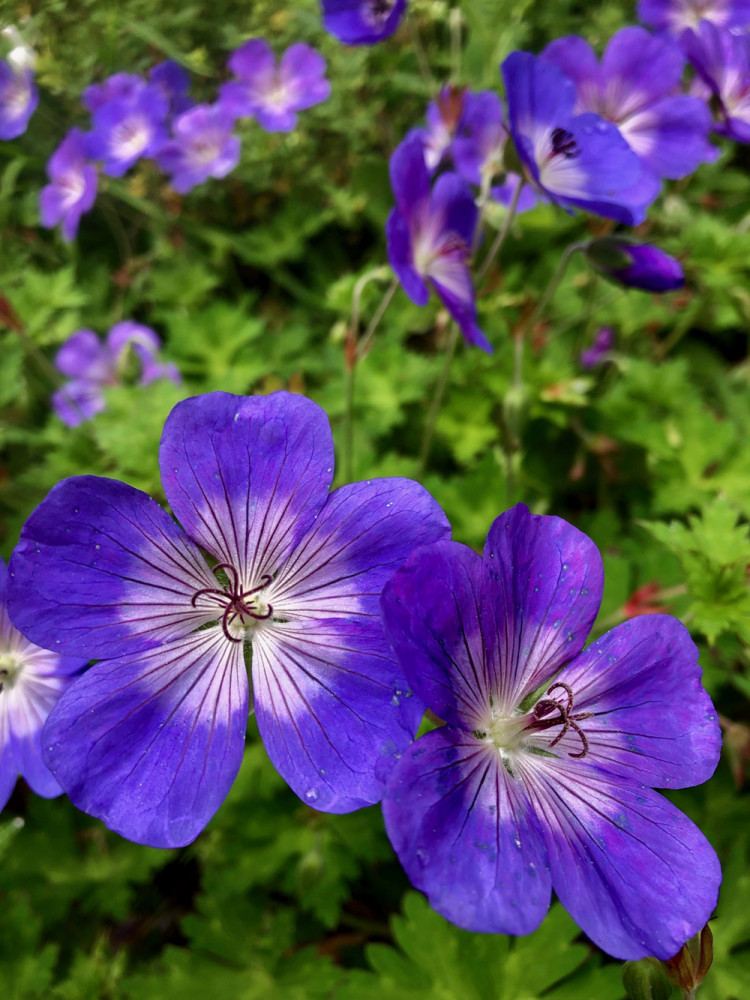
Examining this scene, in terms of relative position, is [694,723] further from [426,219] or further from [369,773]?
[426,219]

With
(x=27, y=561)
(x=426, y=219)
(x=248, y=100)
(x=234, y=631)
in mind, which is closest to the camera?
(x=27, y=561)

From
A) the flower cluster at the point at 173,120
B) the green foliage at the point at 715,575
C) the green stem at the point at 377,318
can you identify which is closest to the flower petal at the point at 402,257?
the green stem at the point at 377,318

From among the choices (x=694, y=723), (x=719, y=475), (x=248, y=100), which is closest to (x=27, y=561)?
(x=694, y=723)

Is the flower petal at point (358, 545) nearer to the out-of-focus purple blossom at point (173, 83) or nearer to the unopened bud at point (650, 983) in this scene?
the unopened bud at point (650, 983)

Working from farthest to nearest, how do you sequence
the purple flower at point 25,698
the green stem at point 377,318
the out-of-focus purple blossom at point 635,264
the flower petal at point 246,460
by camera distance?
the green stem at point 377,318 → the out-of-focus purple blossom at point 635,264 → the purple flower at point 25,698 → the flower petal at point 246,460

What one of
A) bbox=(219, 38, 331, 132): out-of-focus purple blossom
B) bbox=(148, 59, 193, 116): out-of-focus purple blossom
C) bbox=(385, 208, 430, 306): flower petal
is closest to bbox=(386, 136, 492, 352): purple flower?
bbox=(385, 208, 430, 306): flower petal

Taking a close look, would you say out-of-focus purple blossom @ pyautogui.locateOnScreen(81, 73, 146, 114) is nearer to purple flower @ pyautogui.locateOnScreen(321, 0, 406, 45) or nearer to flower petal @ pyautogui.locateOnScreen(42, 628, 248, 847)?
purple flower @ pyautogui.locateOnScreen(321, 0, 406, 45)

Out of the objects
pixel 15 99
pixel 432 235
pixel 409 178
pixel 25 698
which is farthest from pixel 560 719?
pixel 15 99
